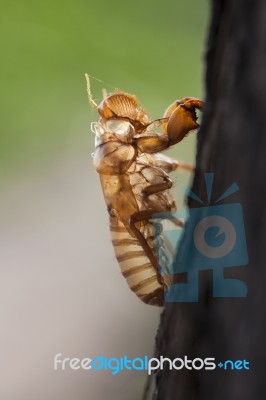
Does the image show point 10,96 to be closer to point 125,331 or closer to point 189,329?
point 125,331

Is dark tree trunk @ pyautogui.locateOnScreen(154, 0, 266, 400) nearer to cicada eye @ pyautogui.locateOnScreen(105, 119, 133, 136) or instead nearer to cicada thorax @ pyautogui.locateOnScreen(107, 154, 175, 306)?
cicada thorax @ pyautogui.locateOnScreen(107, 154, 175, 306)

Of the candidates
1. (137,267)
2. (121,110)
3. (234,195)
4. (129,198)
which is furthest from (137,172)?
(234,195)

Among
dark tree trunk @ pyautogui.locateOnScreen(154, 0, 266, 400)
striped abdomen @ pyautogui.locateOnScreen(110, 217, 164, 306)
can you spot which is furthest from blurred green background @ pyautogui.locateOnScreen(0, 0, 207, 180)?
dark tree trunk @ pyautogui.locateOnScreen(154, 0, 266, 400)

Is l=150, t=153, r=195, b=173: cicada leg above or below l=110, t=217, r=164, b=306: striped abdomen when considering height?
above

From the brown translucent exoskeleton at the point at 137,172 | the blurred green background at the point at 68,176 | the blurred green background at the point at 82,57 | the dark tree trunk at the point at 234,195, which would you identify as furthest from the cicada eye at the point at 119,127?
the dark tree trunk at the point at 234,195

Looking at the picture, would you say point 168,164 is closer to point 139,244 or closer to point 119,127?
point 119,127

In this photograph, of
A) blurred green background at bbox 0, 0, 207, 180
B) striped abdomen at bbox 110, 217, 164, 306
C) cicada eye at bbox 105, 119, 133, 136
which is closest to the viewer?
striped abdomen at bbox 110, 217, 164, 306

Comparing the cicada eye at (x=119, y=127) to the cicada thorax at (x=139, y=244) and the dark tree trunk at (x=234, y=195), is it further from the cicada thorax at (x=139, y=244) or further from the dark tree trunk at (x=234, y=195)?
the dark tree trunk at (x=234, y=195)
